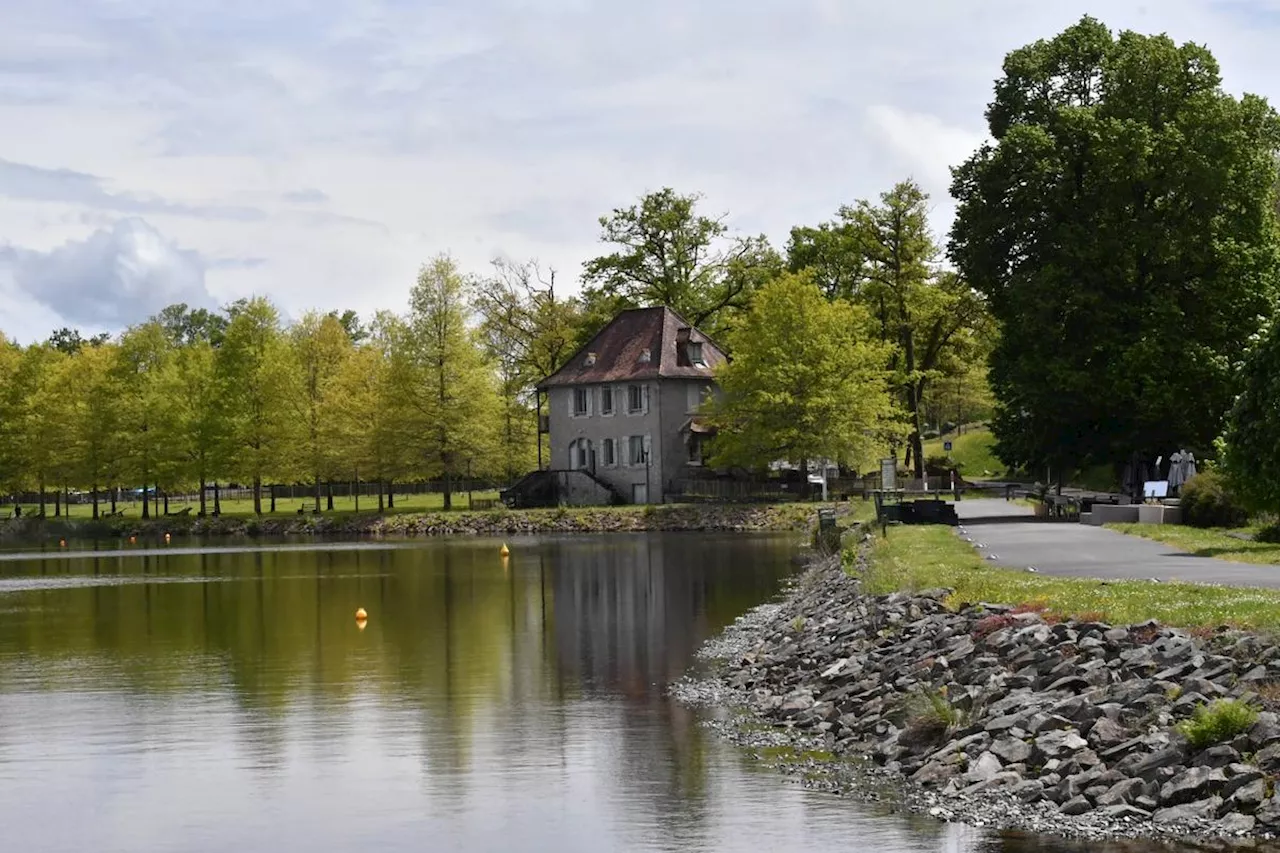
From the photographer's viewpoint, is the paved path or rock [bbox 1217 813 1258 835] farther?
the paved path

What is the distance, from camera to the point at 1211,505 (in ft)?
146

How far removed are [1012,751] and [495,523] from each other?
234 ft

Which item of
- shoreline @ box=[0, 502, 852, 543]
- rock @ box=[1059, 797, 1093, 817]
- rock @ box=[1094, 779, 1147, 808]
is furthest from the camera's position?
shoreline @ box=[0, 502, 852, 543]

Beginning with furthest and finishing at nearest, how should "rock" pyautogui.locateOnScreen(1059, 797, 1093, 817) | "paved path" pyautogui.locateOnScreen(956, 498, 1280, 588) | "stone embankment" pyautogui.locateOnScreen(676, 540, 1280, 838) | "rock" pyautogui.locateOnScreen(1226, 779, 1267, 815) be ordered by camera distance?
"paved path" pyautogui.locateOnScreen(956, 498, 1280, 588), "rock" pyautogui.locateOnScreen(1059, 797, 1093, 817), "stone embankment" pyautogui.locateOnScreen(676, 540, 1280, 838), "rock" pyautogui.locateOnScreen(1226, 779, 1267, 815)

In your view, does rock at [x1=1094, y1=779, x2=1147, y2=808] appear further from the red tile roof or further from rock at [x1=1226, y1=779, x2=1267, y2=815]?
the red tile roof

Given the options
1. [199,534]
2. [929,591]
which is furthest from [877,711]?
[199,534]

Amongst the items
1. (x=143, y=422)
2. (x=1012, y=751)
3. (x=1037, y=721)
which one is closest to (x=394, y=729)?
(x=1012, y=751)

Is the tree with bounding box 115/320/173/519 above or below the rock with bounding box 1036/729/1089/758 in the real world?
above

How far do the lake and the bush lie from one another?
11762 millimetres

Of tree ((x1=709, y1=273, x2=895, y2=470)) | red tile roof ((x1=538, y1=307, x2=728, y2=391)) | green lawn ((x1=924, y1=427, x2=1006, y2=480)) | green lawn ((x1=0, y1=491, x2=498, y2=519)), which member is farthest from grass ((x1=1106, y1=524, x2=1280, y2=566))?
green lawn ((x1=0, y1=491, x2=498, y2=519))

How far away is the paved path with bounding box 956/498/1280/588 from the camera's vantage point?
29.7 meters

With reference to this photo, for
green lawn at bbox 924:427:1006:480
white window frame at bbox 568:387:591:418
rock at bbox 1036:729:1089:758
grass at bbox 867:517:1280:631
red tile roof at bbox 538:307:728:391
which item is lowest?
rock at bbox 1036:729:1089:758

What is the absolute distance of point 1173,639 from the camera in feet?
69.6

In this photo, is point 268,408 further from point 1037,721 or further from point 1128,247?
point 1037,721
